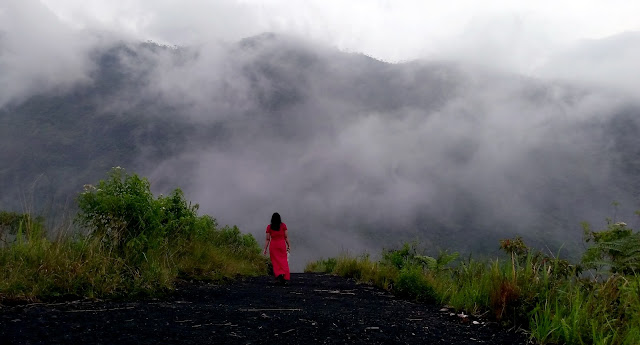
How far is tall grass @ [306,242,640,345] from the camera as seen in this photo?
4289mm

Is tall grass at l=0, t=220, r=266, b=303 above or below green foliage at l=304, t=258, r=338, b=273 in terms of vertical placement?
above

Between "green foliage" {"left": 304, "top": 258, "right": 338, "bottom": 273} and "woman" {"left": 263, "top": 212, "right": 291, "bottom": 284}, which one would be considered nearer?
"woman" {"left": 263, "top": 212, "right": 291, "bottom": 284}

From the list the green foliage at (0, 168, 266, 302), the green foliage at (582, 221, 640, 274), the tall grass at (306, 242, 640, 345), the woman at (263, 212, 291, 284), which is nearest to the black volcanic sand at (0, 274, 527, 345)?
the tall grass at (306, 242, 640, 345)

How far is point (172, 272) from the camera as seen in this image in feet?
25.0

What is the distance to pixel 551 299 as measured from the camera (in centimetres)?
506

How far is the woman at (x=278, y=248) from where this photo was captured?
11.1m

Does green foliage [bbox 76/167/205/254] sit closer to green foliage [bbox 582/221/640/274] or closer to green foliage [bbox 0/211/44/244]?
green foliage [bbox 0/211/44/244]

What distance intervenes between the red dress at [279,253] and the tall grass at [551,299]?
4.37 metres

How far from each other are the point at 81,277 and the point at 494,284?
5.25 m

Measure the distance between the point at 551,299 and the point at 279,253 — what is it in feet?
24.2

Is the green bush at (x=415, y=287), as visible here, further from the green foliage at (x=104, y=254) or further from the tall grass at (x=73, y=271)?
the tall grass at (x=73, y=271)

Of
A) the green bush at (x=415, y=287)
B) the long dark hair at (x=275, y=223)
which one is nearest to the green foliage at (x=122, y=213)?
the long dark hair at (x=275, y=223)

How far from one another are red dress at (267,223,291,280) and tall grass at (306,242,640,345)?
14.3 ft

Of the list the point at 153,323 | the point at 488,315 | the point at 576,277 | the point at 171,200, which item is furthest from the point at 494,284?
the point at 171,200
